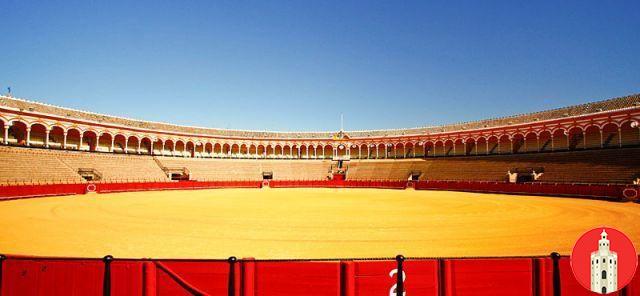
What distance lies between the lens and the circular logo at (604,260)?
3.27 meters

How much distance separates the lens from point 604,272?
3.38 metres

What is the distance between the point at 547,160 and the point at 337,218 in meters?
29.0

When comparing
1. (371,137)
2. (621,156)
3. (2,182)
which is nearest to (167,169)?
(2,182)

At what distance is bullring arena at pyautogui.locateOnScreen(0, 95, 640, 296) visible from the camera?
414cm

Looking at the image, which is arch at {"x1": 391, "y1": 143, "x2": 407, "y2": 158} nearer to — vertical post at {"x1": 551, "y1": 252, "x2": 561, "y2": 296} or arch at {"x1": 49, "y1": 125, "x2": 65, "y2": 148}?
arch at {"x1": 49, "y1": 125, "x2": 65, "y2": 148}

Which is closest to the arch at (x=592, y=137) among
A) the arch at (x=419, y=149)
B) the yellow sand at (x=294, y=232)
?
the arch at (x=419, y=149)

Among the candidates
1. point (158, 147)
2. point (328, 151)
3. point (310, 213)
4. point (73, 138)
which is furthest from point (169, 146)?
point (310, 213)

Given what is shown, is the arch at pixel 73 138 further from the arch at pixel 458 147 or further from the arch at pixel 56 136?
the arch at pixel 458 147

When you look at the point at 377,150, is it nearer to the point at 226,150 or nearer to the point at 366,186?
the point at 366,186

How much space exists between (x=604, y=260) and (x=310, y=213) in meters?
12.8

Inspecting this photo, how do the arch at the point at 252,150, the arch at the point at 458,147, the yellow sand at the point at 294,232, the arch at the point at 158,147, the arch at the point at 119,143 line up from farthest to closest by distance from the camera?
the arch at the point at 252,150, the arch at the point at 158,147, the arch at the point at 458,147, the arch at the point at 119,143, the yellow sand at the point at 294,232

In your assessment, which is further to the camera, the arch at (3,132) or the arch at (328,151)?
the arch at (328,151)

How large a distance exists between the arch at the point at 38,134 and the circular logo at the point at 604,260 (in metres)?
42.8

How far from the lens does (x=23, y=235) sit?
1010 centimetres
